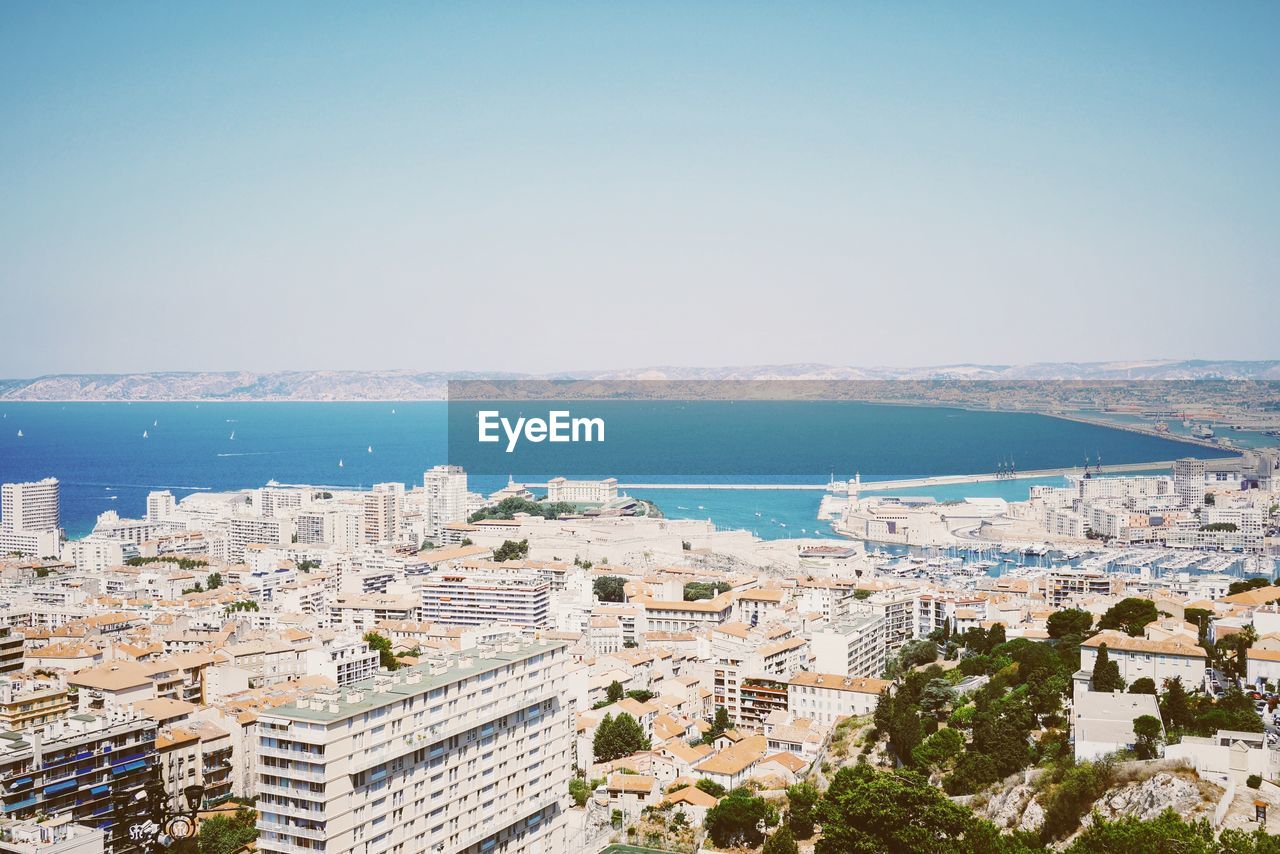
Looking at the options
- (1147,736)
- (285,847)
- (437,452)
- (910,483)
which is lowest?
(910,483)

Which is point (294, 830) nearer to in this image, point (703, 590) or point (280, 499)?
point (703, 590)

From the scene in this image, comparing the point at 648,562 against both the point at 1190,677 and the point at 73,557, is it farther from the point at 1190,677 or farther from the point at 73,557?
the point at 1190,677

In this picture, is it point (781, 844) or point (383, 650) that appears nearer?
point (781, 844)

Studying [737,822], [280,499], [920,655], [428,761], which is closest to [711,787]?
[737,822]

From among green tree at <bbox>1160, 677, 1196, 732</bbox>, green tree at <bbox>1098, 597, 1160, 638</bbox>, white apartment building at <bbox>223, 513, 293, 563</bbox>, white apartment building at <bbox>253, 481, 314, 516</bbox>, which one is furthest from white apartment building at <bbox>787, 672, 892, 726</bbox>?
white apartment building at <bbox>253, 481, 314, 516</bbox>

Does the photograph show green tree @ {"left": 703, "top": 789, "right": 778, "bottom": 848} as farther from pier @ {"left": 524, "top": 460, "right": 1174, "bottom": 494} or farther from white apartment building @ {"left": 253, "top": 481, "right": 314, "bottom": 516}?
pier @ {"left": 524, "top": 460, "right": 1174, "bottom": 494}

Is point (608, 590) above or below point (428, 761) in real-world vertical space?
below

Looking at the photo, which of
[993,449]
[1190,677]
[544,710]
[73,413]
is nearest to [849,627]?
[1190,677]
